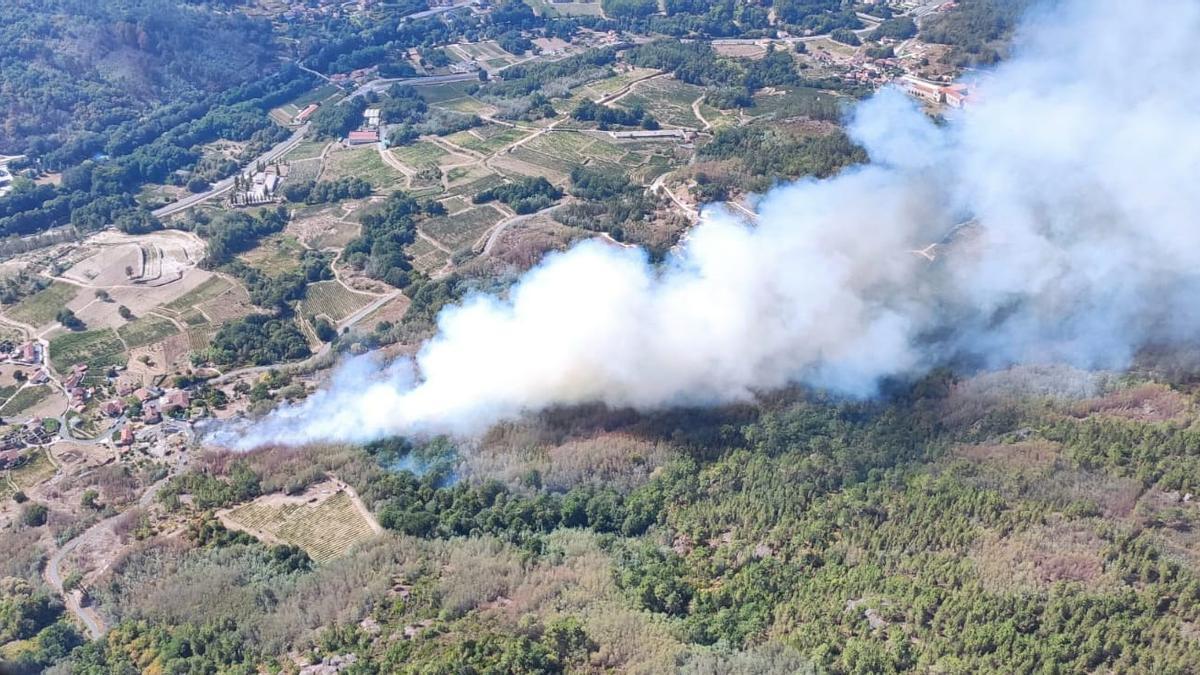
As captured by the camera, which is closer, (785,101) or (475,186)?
(475,186)

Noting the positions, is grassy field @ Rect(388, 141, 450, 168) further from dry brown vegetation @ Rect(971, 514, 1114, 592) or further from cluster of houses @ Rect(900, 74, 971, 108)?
dry brown vegetation @ Rect(971, 514, 1114, 592)

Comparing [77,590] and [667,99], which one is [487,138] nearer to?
[667,99]

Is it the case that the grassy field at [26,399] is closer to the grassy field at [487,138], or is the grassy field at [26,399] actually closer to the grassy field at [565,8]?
the grassy field at [487,138]

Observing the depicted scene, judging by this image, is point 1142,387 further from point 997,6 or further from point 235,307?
point 997,6

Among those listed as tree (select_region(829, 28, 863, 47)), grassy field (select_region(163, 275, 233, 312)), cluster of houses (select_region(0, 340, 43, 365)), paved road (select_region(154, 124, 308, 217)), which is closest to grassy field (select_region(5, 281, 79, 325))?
cluster of houses (select_region(0, 340, 43, 365))

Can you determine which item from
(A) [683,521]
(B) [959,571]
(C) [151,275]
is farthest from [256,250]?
(B) [959,571]

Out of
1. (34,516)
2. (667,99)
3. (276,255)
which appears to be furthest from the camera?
(667,99)

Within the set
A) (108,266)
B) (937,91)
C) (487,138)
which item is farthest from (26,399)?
(937,91)
